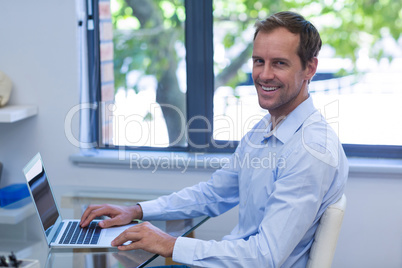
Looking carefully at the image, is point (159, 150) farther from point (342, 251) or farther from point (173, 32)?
point (342, 251)

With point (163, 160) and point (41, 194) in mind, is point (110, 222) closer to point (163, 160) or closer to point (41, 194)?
point (41, 194)

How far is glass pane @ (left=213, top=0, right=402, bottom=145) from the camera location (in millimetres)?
2354

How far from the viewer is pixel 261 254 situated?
1.36 metres

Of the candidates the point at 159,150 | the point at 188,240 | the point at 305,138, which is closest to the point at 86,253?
the point at 188,240

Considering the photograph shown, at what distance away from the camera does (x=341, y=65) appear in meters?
2.40

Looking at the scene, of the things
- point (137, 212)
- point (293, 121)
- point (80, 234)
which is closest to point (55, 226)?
point (80, 234)

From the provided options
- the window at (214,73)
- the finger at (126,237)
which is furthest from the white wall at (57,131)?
the finger at (126,237)

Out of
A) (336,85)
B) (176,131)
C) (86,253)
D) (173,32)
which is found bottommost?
(86,253)

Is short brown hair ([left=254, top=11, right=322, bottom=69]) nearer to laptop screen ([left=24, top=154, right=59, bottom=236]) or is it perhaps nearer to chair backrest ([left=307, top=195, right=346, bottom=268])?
chair backrest ([left=307, top=195, right=346, bottom=268])

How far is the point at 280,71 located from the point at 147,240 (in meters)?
0.62

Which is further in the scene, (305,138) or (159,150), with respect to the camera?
(159,150)

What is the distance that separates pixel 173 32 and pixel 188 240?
1.31 meters

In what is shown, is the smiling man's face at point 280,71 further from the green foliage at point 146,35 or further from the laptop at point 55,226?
the green foliage at point 146,35

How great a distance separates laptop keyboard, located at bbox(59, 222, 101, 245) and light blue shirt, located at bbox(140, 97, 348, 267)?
0.30 meters
